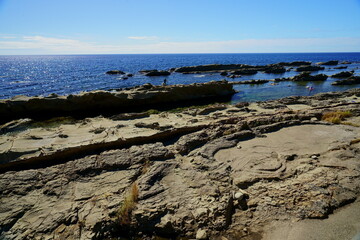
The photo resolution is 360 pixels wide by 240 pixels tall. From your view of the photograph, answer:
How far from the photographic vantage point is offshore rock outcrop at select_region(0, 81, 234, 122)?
18.6 metres

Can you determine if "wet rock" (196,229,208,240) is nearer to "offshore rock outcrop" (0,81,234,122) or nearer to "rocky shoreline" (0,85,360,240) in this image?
"rocky shoreline" (0,85,360,240)

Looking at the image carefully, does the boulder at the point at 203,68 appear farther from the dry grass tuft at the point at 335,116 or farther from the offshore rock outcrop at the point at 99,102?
the dry grass tuft at the point at 335,116

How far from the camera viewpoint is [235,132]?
1029 cm

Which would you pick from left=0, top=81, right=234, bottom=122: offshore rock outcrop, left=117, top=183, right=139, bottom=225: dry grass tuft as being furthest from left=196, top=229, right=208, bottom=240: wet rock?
left=0, top=81, right=234, bottom=122: offshore rock outcrop

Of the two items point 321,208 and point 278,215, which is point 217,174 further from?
point 321,208

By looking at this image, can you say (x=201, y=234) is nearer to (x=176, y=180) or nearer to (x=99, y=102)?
(x=176, y=180)

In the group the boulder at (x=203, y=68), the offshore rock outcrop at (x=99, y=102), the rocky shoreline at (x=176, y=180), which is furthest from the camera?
the boulder at (x=203, y=68)

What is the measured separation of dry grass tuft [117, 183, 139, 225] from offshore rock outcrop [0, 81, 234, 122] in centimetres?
1514

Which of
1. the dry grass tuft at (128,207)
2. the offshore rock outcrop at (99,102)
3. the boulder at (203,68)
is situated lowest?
the dry grass tuft at (128,207)

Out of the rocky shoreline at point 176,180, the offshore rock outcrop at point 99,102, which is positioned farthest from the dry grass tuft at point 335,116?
the offshore rock outcrop at point 99,102

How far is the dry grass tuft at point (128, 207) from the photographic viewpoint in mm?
5504

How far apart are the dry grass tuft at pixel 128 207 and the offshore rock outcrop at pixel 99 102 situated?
49.7 ft

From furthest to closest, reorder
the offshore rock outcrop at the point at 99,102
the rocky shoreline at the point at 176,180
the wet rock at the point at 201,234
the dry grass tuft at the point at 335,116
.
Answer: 1. the offshore rock outcrop at the point at 99,102
2. the dry grass tuft at the point at 335,116
3. the rocky shoreline at the point at 176,180
4. the wet rock at the point at 201,234

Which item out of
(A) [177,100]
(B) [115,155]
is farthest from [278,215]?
(A) [177,100]
